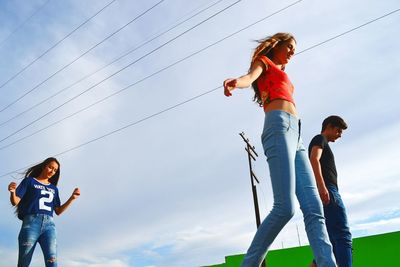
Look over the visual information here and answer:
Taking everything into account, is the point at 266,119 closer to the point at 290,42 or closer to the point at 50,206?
the point at 290,42

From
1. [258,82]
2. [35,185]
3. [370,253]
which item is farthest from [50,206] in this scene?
[370,253]

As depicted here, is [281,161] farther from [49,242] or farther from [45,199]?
[45,199]

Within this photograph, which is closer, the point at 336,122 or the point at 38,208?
the point at 336,122

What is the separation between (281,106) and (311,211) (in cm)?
78

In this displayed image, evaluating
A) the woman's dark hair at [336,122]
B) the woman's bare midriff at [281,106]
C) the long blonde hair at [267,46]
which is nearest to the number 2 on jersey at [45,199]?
the long blonde hair at [267,46]

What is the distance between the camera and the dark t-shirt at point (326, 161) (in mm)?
4031

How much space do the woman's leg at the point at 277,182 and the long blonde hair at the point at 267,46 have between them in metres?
0.47

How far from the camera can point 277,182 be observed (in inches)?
93.6

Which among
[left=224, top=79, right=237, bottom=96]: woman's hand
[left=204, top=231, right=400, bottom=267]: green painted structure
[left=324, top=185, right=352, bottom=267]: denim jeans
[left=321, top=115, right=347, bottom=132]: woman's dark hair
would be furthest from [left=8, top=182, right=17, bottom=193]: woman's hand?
[left=204, top=231, right=400, bottom=267]: green painted structure

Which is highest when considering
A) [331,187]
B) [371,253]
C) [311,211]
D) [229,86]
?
[229,86]

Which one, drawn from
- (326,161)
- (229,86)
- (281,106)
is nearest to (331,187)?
(326,161)

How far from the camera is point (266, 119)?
2.61 metres

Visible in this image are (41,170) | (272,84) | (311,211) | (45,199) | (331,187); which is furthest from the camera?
(41,170)

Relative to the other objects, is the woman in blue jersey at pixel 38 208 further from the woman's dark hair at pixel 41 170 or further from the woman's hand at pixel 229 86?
the woman's hand at pixel 229 86
